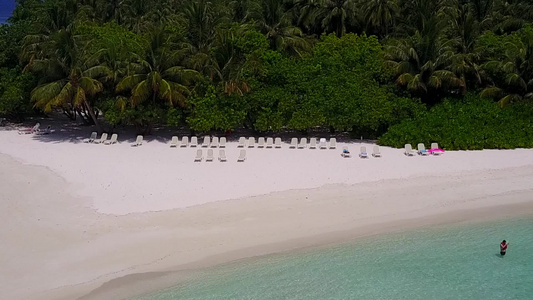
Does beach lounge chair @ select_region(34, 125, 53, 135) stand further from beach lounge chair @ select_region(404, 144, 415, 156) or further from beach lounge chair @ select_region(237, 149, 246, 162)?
beach lounge chair @ select_region(404, 144, 415, 156)

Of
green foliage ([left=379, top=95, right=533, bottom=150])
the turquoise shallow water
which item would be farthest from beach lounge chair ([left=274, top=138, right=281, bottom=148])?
the turquoise shallow water

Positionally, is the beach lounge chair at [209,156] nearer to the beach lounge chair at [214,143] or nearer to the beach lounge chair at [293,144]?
the beach lounge chair at [214,143]

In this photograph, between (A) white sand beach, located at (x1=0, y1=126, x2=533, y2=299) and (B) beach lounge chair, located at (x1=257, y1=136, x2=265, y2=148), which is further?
(B) beach lounge chair, located at (x1=257, y1=136, x2=265, y2=148)

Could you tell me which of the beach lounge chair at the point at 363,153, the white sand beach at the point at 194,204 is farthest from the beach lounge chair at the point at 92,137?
the beach lounge chair at the point at 363,153

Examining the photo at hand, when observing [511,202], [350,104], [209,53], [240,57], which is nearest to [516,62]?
[350,104]

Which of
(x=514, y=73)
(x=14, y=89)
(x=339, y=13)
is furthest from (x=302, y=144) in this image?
(x=14, y=89)

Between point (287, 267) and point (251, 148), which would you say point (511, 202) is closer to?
point (287, 267)

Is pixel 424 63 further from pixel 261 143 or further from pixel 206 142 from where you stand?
pixel 206 142
